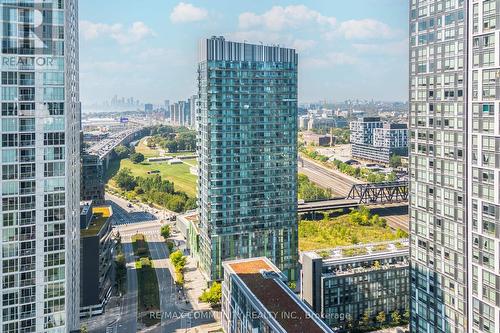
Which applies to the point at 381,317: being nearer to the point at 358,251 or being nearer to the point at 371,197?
the point at 358,251

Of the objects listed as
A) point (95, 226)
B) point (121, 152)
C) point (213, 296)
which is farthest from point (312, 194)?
point (121, 152)

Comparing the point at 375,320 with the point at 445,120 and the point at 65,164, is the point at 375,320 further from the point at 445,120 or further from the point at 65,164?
the point at 65,164

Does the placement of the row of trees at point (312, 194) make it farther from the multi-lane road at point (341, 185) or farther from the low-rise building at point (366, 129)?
the low-rise building at point (366, 129)

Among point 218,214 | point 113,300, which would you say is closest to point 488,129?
point 218,214

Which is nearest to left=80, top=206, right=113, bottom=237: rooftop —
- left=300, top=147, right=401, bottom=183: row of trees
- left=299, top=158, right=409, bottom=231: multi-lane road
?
left=299, top=158, right=409, bottom=231: multi-lane road

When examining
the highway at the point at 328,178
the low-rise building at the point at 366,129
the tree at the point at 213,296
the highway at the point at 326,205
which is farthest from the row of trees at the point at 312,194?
the low-rise building at the point at 366,129

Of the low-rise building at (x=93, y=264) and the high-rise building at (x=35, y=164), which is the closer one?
the high-rise building at (x=35, y=164)
